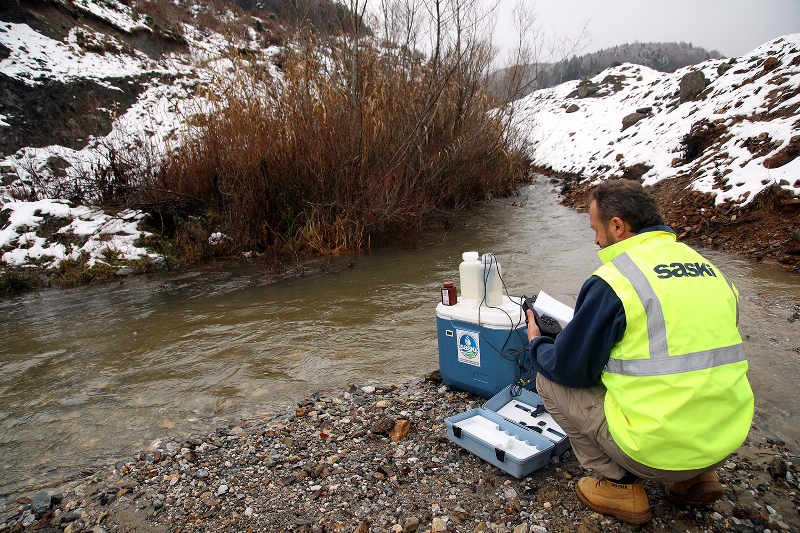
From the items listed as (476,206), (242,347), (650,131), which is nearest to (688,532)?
(242,347)

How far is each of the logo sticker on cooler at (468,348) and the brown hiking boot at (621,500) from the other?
119cm

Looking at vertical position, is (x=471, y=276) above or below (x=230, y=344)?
above

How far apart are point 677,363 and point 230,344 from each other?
4.35 m

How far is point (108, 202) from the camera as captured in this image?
9.59 metres

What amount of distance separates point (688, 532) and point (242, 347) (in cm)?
410

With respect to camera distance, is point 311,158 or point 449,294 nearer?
point 449,294

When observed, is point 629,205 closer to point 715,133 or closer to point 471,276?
point 471,276

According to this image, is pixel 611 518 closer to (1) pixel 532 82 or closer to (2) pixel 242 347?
(2) pixel 242 347

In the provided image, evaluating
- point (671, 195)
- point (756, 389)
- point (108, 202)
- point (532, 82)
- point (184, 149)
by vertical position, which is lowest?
point (756, 389)

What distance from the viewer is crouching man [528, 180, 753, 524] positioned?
6.23 feet

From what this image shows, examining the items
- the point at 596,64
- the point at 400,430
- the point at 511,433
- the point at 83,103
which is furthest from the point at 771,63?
the point at 596,64

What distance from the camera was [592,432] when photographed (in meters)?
2.26

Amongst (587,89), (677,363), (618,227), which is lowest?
(677,363)

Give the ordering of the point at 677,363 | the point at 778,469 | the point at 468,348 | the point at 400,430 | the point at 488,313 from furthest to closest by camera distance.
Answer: the point at 468,348, the point at 488,313, the point at 400,430, the point at 778,469, the point at 677,363
